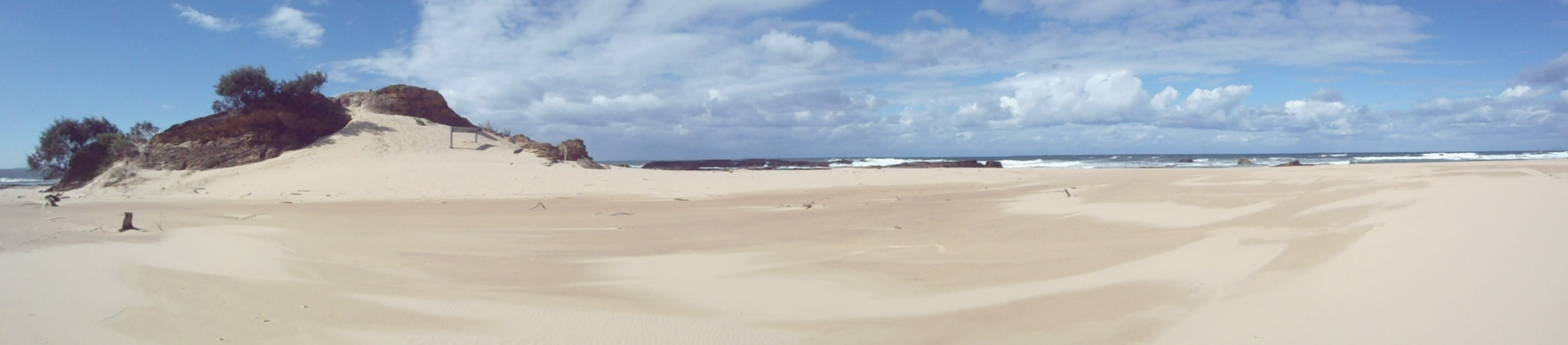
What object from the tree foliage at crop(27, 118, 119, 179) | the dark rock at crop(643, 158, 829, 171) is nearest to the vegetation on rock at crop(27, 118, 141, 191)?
the tree foliage at crop(27, 118, 119, 179)

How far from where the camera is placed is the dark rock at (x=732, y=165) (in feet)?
147

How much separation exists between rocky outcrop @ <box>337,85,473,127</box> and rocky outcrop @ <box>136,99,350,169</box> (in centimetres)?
525

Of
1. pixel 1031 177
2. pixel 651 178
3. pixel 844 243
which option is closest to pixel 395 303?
pixel 844 243

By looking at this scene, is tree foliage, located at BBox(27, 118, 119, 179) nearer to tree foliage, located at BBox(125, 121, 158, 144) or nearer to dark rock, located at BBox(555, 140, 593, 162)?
tree foliage, located at BBox(125, 121, 158, 144)

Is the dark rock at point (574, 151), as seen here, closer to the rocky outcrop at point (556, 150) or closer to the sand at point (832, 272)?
the rocky outcrop at point (556, 150)

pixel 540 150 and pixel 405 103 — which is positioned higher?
pixel 405 103

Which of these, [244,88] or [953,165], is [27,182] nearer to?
[244,88]

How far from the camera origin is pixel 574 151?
91.9ft

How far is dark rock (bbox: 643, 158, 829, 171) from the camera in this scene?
147 ft

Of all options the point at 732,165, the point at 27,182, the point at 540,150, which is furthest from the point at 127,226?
the point at 732,165

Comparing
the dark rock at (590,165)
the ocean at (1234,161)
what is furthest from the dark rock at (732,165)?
the dark rock at (590,165)

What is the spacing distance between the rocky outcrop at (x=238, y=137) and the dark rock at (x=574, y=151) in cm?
771

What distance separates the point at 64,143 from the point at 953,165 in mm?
34663

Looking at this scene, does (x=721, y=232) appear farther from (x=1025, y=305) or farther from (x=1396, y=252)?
(x=1396, y=252)
